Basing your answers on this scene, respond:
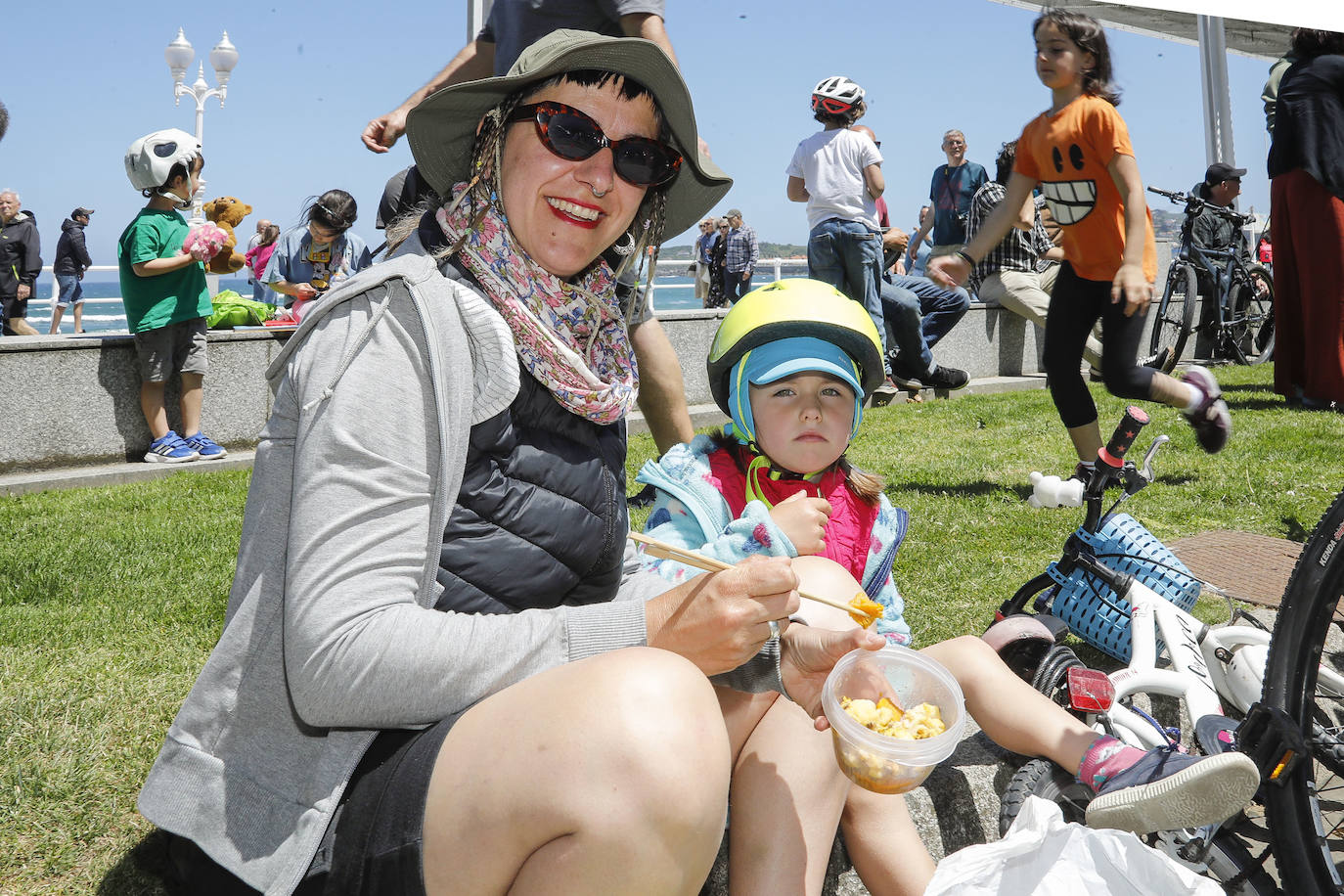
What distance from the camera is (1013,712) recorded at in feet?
7.06

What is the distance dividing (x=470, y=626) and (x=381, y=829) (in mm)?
263

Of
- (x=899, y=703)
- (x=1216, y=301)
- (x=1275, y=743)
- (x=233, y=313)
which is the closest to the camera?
(x=899, y=703)

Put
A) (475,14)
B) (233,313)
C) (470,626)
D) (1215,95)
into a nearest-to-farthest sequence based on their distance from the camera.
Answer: (470,626)
(475,14)
(233,313)
(1215,95)

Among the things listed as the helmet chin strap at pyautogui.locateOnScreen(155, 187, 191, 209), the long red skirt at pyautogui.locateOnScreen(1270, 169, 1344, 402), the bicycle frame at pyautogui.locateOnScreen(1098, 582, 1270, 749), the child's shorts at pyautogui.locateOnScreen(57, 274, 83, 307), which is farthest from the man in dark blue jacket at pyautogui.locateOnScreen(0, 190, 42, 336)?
the bicycle frame at pyautogui.locateOnScreen(1098, 582, 1270, 749)

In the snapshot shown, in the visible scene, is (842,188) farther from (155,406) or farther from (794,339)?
(794,339)

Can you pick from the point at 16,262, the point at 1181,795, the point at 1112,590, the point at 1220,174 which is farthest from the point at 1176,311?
the point at 16,262

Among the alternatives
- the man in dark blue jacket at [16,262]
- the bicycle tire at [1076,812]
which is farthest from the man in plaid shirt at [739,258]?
the bicycle tire at [1076,812]

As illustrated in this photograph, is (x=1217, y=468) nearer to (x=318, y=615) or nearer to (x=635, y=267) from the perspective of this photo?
(x=635, y=267)

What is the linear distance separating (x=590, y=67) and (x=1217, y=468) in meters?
4.58

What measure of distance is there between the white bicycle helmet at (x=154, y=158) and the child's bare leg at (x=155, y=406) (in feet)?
3.66

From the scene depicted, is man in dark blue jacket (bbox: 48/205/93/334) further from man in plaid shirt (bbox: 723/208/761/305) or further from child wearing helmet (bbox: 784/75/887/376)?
child wearing helmet (bbox: 784/75/887/376)

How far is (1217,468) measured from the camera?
5266 mm

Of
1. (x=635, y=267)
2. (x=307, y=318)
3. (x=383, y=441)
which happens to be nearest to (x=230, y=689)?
(x=383, y=441)

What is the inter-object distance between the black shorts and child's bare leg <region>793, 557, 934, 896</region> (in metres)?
0.73
